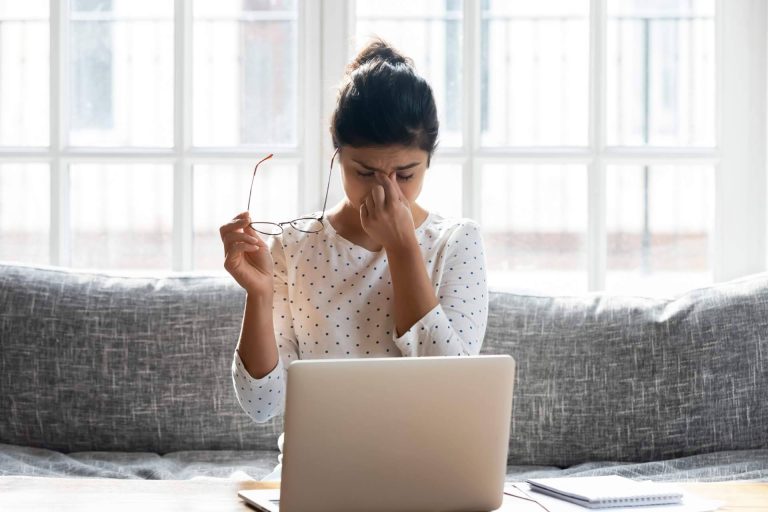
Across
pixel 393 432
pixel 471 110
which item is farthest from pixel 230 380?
pixel 393 432

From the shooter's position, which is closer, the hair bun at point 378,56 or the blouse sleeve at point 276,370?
the blouse sleeve at point 276,370

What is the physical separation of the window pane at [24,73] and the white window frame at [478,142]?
7 centimetres

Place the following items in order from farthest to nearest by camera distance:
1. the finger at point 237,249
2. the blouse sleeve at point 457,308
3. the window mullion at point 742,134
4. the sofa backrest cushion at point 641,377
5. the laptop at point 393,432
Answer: the window mullion at point 742,134 → the sofa backrest cushion at point 641,377 → the blouse sleeve at point 457,308 → the finger at point 237,249 → the laptop at point 393,432

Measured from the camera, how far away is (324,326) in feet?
5.37

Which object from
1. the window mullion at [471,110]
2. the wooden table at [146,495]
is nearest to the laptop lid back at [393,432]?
the wooden table at [146,495]

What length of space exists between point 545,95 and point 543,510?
1.54m

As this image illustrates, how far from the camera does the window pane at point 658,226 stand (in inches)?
99.3

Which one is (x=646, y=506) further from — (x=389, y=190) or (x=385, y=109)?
(x=385, y=109)

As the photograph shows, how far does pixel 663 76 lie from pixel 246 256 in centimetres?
144

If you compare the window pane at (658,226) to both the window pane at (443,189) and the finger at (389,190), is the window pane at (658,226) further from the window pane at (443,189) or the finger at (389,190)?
the finger at (389,190)

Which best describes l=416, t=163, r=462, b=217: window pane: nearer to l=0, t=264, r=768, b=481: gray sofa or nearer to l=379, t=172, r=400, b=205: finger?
l=0, t=264, r=768, b=481: gray sofa

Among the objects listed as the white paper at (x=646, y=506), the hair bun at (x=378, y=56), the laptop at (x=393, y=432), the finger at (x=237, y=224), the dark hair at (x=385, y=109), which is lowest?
the white paper at (x=646, y=506)

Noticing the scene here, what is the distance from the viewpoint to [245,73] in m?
2.54

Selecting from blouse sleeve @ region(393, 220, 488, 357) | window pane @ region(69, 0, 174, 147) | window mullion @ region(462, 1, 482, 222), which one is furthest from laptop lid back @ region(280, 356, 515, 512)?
window pane @ region(69, 0, 174, 147)
